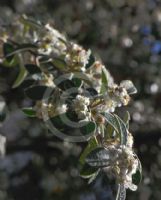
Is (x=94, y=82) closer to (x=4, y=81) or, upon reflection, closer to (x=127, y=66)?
(x=4, y=81)

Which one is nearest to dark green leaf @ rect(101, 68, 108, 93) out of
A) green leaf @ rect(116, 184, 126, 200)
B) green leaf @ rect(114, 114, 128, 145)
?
green leaf @ rect(114, 114, 128, 145)

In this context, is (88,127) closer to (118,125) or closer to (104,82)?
(118,125)

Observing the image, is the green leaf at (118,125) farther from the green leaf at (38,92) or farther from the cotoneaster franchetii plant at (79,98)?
the green leaf at (38,92)

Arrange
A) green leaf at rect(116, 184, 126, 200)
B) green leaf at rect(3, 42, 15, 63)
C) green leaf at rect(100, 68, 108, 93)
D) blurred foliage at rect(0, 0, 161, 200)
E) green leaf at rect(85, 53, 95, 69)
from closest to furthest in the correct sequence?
green leaf at rect(116, 184, 126, 200) → green leaf at rect(100, 68, 108, 93) → green leaf at rect(85, 53, 95, 69) → green leaf at rect(3, 42, 15, 63) → blurred foliage at rect(0, 0, 161, 200)

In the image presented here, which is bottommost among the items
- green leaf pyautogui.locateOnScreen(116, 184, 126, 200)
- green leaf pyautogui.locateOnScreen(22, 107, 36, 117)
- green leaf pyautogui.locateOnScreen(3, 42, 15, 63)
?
green leaf pyautogui.locateOnScreen(116, 184, 126, 200)

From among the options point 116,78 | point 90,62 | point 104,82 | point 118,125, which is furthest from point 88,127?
point 116,78

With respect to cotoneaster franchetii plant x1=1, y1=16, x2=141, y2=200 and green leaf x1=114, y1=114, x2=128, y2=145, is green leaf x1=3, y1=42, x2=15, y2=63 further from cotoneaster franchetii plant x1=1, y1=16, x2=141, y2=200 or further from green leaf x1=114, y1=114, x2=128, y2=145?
green leaf x1=114, y1=114, x2=128, y2=145
